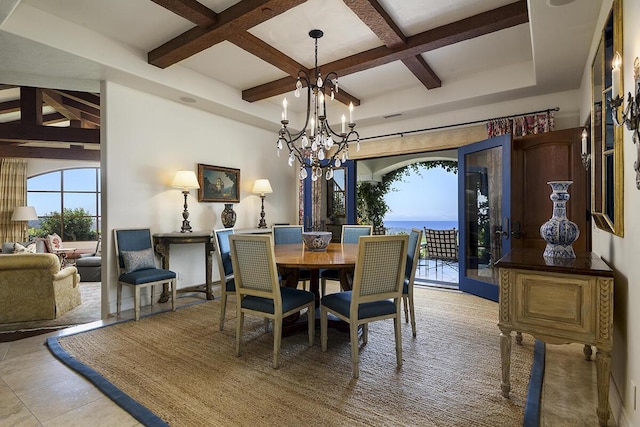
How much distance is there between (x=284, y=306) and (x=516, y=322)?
1544 millimetres

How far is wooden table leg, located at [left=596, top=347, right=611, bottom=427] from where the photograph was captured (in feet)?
5.73

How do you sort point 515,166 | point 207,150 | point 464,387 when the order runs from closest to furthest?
point 464,387 < point 515,166 < point 207,150

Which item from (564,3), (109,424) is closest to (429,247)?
(564,3)

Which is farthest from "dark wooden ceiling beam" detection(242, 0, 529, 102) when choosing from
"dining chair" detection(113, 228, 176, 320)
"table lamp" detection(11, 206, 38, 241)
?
"table lamp" detection(11, 206, 38, 241)

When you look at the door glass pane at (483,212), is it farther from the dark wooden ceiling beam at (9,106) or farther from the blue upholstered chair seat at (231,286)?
the dark wooden ceiling beam at (9,106)

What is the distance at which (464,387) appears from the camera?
2156mm

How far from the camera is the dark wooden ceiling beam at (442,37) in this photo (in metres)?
2.87

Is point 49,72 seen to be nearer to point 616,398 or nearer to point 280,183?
point 280,183

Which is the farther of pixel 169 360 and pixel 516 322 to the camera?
pixel 169 360

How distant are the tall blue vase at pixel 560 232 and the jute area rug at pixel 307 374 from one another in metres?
0.90

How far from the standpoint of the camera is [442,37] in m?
3.18

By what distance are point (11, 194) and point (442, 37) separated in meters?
10.4

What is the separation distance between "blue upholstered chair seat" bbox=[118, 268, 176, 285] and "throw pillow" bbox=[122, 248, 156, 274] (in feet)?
0.19

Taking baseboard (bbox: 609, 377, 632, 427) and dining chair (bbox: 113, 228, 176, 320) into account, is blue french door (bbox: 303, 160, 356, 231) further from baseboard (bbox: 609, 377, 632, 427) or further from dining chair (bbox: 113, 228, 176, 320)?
baseboard (bbox: 609, 377, 632, 427)
